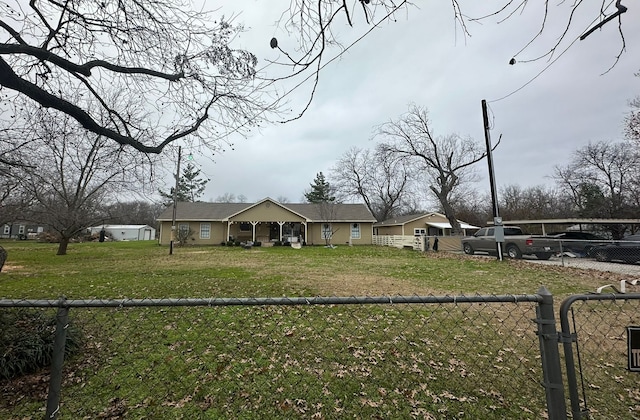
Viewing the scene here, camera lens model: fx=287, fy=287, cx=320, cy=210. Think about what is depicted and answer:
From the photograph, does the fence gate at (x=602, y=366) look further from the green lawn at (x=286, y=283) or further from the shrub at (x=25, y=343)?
the shrub at (x=25, y=343)

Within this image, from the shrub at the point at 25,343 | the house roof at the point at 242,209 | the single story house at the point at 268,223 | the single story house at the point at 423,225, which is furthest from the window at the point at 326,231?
the shrub at the point at 25,343

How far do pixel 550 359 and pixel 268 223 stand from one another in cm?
2742

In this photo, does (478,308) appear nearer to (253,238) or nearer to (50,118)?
(50,118)

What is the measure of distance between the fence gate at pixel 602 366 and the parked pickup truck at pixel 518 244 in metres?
10.1

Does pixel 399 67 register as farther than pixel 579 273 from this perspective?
No

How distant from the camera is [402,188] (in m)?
39.8

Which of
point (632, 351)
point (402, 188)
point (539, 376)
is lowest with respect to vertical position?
point (539, 376)

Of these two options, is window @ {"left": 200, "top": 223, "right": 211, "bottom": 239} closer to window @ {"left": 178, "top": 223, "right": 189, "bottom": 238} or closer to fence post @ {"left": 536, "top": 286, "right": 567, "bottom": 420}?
window @ {"left": 178, "top": 223, "right": 189, "bottom": 238}

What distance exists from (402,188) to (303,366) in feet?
127

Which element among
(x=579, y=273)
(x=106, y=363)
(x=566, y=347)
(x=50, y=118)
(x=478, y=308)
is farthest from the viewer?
(x=579, y=273)

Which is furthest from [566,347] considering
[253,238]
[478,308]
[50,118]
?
[253,238]

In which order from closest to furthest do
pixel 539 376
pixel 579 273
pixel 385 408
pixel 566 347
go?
1. pixel 566 347
2. pixel 385 408
3. pixel 539 376
4. pixel 579 273

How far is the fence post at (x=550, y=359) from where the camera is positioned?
162 cm

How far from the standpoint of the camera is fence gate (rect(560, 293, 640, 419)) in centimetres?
169
